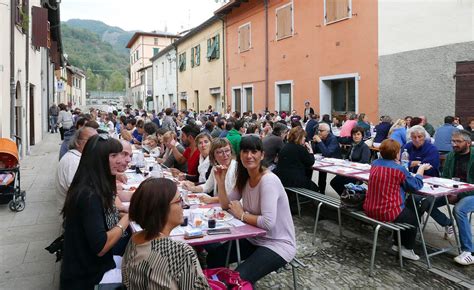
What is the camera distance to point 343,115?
14.4 m

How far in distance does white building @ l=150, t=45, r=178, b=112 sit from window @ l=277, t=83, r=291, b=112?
58.0 feet

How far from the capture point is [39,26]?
14.1 m

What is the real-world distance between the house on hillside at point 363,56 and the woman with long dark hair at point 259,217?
8874 mm

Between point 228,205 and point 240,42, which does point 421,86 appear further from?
point 240,42

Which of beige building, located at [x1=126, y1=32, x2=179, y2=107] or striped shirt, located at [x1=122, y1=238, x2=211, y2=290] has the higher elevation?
beige building, located at [x1=126, y1=32, x2=179, y2=107]

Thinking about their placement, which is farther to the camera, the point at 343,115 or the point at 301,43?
the point at 301,43

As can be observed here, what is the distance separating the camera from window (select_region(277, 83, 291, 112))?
17389mm

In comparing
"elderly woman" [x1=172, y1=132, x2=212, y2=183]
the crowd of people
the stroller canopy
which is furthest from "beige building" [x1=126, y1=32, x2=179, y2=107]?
the crowd of people

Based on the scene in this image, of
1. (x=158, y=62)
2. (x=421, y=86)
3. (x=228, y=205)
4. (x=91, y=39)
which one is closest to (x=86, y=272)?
(x=228, y=205)

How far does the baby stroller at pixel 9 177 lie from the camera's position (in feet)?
21.4

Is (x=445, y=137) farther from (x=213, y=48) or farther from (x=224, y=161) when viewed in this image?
(x=213, y=48)

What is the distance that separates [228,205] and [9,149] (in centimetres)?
491

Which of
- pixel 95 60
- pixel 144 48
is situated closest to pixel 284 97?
pixel 144 48

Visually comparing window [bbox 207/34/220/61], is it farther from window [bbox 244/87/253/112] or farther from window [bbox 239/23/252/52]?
window [bbox 244/87/253/112]
